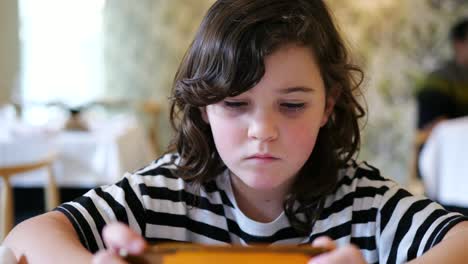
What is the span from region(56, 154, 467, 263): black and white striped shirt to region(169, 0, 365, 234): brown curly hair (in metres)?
0.02

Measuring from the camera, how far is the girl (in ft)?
2.21

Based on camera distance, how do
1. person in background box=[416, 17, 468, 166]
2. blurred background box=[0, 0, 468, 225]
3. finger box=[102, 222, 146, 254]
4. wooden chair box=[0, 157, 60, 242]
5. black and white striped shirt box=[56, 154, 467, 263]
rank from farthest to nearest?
1. blurred background box=[0, 0, 468, 225]
2. person in background box=[416, 17, 468, 166]
3. wooden chair box=[0, 157, 60, 242]
4. black and white striped shirt box=[56, 154, 467, 263]
5. finger box=[102, 222, 146, 254]

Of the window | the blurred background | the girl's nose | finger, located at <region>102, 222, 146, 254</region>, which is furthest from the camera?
the window

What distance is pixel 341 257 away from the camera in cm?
46

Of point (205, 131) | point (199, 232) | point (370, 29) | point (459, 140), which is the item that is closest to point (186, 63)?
point (205, 131)

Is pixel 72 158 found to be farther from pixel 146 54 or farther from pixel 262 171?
pixel 146 54

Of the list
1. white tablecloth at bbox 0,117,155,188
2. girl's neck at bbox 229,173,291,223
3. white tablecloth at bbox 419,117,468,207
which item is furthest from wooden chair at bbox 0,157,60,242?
white tablecloth at bbox 419,117,468,207

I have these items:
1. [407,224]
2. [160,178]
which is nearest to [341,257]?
[407,224]

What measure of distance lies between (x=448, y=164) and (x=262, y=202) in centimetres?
208

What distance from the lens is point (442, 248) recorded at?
64 centimetres

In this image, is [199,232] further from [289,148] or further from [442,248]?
[442,248]

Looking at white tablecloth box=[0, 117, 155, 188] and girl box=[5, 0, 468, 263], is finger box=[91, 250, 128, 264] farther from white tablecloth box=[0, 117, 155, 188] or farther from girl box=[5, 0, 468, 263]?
white tablecloth box=[0, 117, 155, 188]

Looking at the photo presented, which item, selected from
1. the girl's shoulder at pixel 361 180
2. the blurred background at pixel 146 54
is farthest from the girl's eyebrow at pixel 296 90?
the blurred background at pixel 146 54

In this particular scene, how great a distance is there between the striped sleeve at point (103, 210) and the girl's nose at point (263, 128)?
0.24 meters
